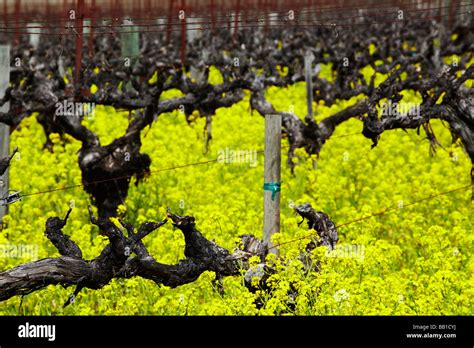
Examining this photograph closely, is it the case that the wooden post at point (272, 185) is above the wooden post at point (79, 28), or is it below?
below

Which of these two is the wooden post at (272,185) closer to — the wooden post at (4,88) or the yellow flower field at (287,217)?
the yellow flower field at (287,217)

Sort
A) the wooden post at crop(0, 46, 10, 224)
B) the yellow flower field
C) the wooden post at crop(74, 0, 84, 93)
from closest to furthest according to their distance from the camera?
the yellow flower field
the wooden post at crop(0, 46, 10, 224)
the wooden post at crop(74, 0, 84, 93)

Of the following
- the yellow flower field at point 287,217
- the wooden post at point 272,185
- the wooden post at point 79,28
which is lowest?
the yellow flower field at point 287,217

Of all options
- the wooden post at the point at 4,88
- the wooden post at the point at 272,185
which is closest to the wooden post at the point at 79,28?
the wooden post at the point at 4,88

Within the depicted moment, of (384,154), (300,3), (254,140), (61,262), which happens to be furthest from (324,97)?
(300,3)

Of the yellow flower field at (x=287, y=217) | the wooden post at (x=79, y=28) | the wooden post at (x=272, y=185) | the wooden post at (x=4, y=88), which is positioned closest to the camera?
the yellow flower field at (x=287, y=217)

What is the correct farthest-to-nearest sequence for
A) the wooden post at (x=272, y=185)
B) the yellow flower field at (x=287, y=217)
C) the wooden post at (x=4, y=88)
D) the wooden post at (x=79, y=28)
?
the wooden post at (x=79, y=28), the wooden post at (x=4, y=88), the wooden post at (x=272, y=185), the yellow flower field at (x=287, y=217)

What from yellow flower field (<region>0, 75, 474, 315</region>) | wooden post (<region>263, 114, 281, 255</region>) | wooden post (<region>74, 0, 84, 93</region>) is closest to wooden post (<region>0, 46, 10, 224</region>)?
yellow flower field (<region>0, 75, 474, 315</region>)

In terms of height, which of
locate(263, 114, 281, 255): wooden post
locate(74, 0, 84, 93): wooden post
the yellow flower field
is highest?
locate(74, 0, 84, 93): wooden post

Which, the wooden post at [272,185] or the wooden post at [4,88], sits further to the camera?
the wooden post at [4,88]

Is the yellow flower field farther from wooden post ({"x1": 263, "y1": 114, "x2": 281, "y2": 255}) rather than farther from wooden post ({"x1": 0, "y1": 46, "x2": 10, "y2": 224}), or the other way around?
wooden post ({"x1": 0, "y1": 46, "x2": 10, "y2": 224})

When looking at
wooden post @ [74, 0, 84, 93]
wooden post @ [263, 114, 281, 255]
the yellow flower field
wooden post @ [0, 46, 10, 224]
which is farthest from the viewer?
wooden post @ [74, 0, 84, 93]

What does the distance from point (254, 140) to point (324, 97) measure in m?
3.61
